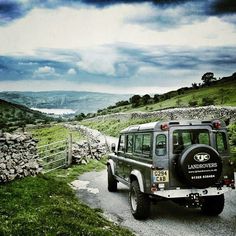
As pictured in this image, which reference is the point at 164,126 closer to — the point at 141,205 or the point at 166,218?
the point at 141,205

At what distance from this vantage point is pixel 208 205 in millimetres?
10625

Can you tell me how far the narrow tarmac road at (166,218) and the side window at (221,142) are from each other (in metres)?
1.84

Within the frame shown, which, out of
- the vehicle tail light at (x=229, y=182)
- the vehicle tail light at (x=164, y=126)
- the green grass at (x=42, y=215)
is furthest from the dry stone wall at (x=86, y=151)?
the vehicle tail light at (x=229, y=182)

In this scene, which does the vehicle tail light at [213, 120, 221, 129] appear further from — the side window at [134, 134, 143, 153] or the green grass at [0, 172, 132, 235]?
the green grass at [0, 172, 132, 235]

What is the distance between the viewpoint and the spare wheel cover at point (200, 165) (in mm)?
9320

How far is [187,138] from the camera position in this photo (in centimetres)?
Answer: 1005

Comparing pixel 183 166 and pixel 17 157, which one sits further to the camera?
pixel 17 157

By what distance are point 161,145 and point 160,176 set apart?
77cm

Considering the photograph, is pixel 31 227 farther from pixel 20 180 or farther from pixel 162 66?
pixel 162 66

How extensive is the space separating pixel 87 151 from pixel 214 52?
6902 centimetres

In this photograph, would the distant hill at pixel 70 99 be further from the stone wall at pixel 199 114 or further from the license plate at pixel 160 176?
the license plate at pixel 160 176

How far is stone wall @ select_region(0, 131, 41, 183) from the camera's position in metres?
12.2

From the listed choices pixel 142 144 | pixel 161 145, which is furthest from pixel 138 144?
pixel 161 145

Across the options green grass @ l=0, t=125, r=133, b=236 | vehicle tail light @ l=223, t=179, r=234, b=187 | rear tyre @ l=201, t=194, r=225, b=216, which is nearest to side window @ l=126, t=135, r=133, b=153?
green grass @ l=0, t=125, r=133, b=236
